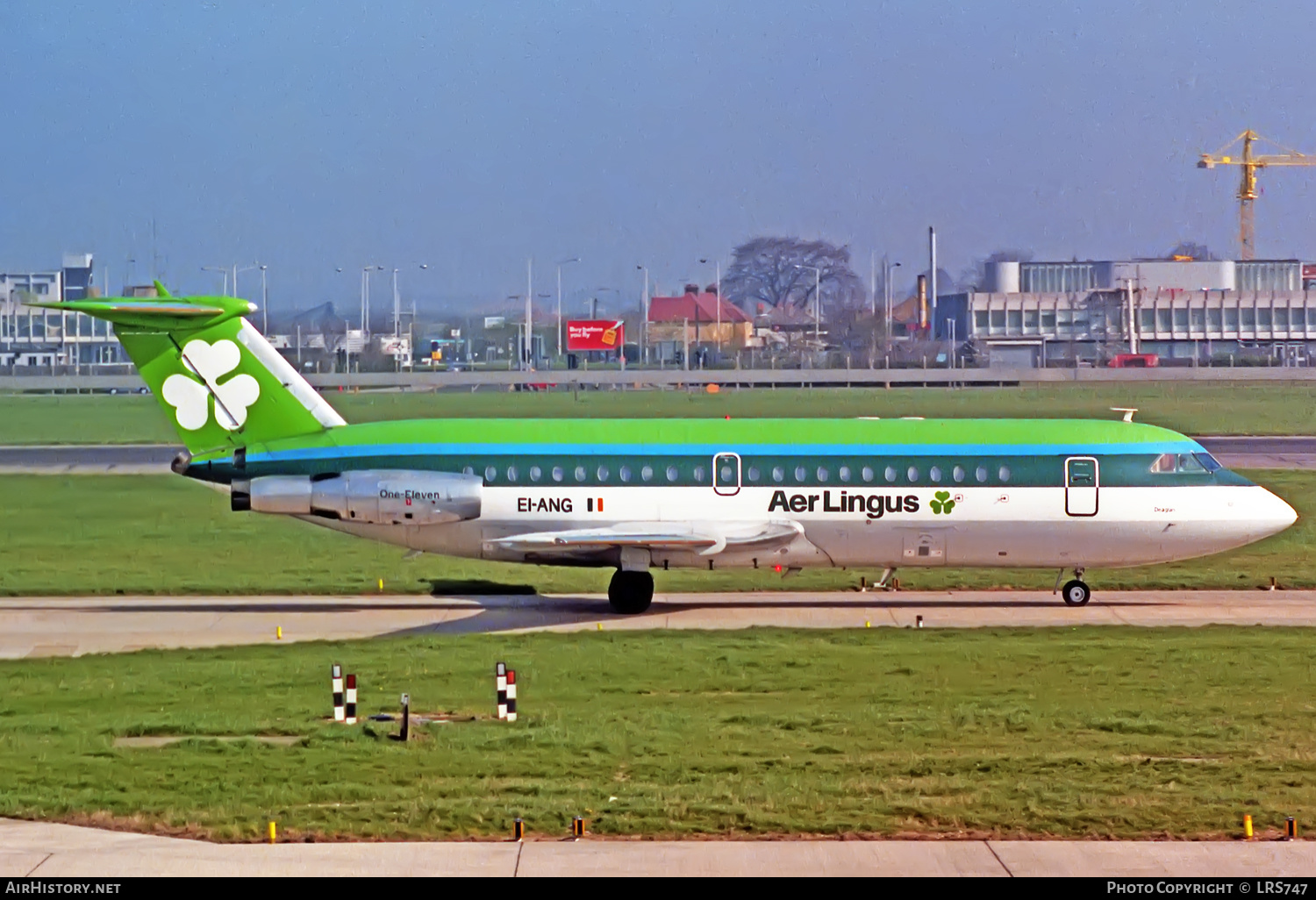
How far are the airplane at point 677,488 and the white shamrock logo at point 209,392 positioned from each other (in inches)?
1.0

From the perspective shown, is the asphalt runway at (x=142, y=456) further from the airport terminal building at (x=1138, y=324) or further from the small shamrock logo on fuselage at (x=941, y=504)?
the airport terminal building at (x=1138, y=324)

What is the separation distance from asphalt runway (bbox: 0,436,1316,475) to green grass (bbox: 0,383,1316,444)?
14.8ft

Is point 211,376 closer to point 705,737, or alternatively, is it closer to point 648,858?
point 705,737

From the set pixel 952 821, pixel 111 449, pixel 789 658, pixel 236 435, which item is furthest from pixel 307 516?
pixel 111 449

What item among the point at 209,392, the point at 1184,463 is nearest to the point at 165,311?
the point at 209,392

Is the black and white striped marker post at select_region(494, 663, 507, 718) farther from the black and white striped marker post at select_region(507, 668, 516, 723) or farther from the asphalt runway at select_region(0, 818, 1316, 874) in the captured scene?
the asphalt runway at select_region(0, 818, 1316, 874)

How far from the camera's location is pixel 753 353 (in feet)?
541

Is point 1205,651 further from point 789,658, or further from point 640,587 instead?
point 640,587

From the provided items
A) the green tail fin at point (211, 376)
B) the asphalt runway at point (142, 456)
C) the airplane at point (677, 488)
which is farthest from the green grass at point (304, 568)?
the asphalt runway at point (142, 456)

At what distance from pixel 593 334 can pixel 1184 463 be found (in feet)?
403

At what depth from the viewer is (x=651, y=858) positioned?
14656 mm

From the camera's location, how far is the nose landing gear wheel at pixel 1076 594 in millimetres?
32438

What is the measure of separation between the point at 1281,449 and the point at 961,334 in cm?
11380

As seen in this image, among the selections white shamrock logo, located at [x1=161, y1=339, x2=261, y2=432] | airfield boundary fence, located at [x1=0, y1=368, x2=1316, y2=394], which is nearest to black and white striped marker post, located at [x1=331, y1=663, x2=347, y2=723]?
white shamrock logo, located at [x1=161, y1=339, x2=261, y2=432]
